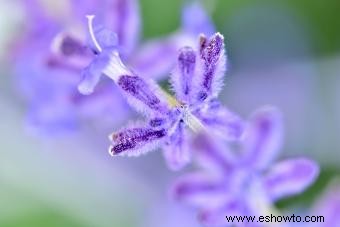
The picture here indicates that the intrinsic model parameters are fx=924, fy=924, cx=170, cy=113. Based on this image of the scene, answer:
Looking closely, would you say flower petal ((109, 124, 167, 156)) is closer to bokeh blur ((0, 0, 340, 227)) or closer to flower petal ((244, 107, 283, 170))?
flower petal ((244, 107, 283, 170))

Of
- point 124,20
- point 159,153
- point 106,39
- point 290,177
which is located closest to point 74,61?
point 124,20

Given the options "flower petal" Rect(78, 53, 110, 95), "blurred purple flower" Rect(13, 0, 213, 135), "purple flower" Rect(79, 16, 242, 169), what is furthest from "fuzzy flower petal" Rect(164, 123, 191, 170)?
"blurred purple flower" Rect(13, 0, 213, 135)

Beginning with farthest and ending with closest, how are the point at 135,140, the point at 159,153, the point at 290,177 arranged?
the point at 159,153
the point at 290,177
the point at 135,140

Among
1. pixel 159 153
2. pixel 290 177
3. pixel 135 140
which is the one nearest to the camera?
pixel 135 140

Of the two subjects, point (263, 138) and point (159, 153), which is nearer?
point (263, 138)

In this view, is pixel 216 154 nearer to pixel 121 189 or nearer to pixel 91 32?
pixel 91 32

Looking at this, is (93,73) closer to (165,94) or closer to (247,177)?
(165,94)

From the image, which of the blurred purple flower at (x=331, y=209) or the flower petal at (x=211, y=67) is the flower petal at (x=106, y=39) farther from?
the blurred purple flower at (x=331, y=209)
